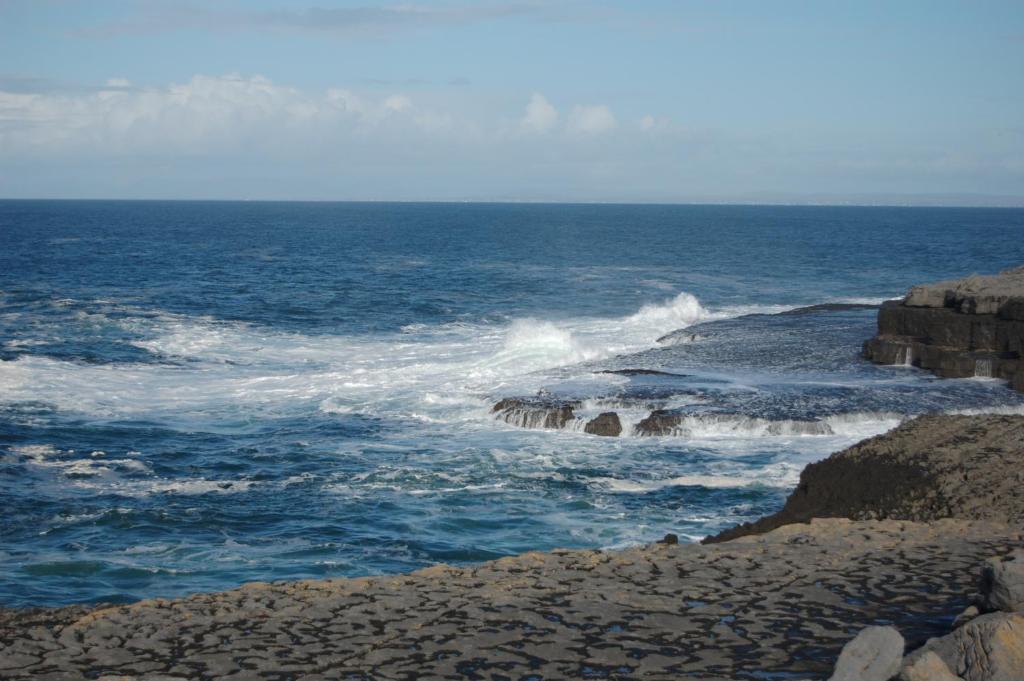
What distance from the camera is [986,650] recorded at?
9.65 m

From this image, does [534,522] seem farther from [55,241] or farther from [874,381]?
[55,241]

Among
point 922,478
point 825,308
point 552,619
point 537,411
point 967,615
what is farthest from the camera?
point 825,308

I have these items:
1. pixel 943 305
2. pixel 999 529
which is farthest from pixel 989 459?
pixel 943 305

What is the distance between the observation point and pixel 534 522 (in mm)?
20547

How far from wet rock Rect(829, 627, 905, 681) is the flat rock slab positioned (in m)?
1.02

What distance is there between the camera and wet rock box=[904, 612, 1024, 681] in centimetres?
Result: 948

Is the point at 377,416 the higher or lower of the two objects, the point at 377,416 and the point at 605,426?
the lower

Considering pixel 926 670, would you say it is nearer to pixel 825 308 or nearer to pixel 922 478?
pixel 922 478

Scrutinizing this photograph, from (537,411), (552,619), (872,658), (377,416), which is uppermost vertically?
(872,658)

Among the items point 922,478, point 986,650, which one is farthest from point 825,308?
point 986,650

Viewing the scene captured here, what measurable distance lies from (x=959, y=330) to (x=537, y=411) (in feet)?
45.9

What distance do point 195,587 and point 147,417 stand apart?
1337 centimetres

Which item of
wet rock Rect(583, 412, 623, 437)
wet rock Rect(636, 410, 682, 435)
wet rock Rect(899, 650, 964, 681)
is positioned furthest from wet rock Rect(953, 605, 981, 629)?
wet rock Rect(583, 412, 623, 437)

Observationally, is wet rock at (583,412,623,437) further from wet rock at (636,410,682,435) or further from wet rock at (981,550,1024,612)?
wet rock at (981,550,1024,612)
